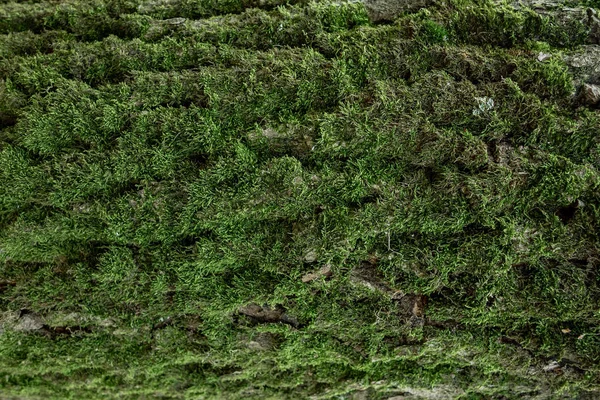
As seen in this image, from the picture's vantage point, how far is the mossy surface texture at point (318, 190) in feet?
9.22

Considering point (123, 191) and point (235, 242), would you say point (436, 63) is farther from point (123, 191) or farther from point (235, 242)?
point (123, 191)

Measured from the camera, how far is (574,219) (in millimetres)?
2809

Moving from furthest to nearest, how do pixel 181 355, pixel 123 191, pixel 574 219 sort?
pixel 181 355, pixel 123 191, pixel 574 219

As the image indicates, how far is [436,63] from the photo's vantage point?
2932 millimetres

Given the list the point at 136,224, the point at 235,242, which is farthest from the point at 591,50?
the point at 136,224

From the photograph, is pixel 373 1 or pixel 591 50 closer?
pixel 591 50

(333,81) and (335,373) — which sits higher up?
(333,81)

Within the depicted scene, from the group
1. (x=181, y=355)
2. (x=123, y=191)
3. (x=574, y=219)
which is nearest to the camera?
(x=574, y=219)

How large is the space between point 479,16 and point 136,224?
8.80ft

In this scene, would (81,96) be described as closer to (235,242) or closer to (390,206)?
(235,242)

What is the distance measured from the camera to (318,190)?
9.35ft

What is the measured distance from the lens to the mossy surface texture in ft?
9.22

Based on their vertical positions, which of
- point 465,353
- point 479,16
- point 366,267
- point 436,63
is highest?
point 479,16

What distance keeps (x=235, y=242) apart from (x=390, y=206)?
1040 mm
